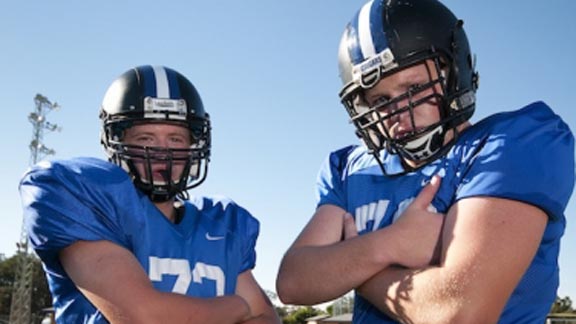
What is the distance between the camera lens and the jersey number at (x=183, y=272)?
110 inches

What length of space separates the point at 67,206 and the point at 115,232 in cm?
24

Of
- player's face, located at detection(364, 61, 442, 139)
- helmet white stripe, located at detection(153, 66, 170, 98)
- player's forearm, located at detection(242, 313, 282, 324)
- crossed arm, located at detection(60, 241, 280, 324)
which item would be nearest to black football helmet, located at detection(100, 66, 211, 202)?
helmet white stripe, located at detection(153, 66, 170, 98)

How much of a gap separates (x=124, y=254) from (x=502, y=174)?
5.18ft

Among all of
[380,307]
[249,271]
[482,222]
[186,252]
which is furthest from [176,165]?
[482,222]

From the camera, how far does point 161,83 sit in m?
3.42

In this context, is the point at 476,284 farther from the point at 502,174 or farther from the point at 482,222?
the point at 502,174

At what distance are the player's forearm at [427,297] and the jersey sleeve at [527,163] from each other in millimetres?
346

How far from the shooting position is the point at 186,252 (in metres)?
2.94

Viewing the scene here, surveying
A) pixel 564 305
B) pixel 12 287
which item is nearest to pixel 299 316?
pixel 564 305

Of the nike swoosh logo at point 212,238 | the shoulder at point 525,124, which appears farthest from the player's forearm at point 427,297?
the nike swoosh logo at point 212,238

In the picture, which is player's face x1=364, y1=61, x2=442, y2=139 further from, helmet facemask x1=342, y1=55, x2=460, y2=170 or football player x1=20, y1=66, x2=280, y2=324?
football player x1=20, y1=66, x2=280, y2=324

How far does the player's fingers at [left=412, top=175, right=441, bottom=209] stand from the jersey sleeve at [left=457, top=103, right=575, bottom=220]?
95 millimetres

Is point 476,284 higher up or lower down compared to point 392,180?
lower down

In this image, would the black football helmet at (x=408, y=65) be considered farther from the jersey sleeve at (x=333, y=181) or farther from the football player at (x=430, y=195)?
the jersey sleeve at (x=333, y=181)
